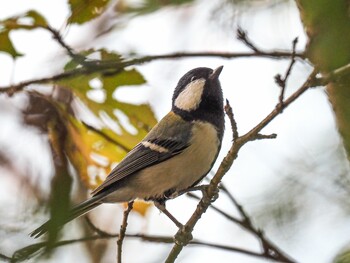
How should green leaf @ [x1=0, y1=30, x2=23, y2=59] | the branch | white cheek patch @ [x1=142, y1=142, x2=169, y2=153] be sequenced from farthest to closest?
1. white cheek patch @ [x1=142, y1=142, x2=169, y2=153]
2. green leaf @ [x1=0, y1=30, x2=23, y2=59]
3. the branch

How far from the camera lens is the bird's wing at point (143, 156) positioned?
2490 mm

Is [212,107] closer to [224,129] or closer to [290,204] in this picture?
[224,129]

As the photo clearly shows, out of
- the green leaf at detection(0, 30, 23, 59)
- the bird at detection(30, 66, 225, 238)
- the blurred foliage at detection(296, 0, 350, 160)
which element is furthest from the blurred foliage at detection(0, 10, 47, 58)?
the blurred foliage at detection(296, 0, 350, 160)

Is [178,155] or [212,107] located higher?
[212,107]

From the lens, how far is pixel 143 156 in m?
2.54

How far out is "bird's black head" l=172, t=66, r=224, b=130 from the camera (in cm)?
260

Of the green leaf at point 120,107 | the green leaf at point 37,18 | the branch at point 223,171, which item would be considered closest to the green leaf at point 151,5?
the branch at point 223,171

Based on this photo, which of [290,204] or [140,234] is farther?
[140,234]

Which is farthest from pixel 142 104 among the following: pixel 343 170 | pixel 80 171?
pixel 343 170

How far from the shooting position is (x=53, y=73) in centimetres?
211

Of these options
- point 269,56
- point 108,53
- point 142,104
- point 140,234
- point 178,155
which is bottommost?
point 140,234

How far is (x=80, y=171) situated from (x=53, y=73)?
1.96ft

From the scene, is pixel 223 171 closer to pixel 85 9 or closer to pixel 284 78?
pixel 284 78

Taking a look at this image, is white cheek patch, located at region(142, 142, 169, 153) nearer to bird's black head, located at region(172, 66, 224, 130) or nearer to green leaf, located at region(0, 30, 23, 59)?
bird's black head, located at region(172, 66, 224, 130)
